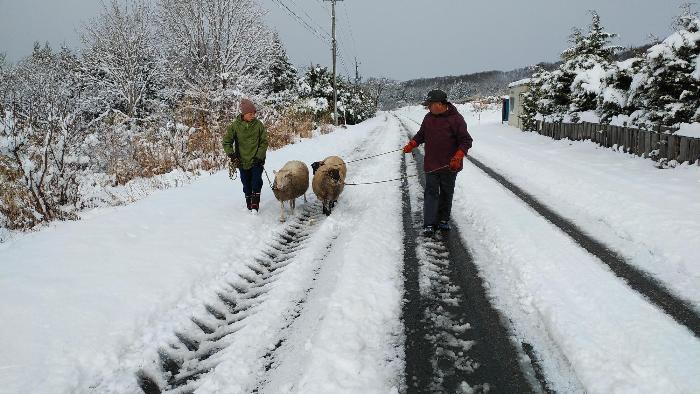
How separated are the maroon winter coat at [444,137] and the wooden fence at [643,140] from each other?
7.93m

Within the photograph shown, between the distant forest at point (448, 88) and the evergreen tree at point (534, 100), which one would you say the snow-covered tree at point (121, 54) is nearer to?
the evergreen tree at point (534, 100)

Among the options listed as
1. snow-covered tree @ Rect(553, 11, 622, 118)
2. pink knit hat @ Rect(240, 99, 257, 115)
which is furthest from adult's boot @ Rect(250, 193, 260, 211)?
snow-covered tree @ Rect(553, 11, 622, 118)

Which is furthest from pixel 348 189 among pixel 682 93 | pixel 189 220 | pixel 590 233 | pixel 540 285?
pixel 682 93

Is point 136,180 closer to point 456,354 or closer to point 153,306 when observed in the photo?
point 153,306

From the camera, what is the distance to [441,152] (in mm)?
6012

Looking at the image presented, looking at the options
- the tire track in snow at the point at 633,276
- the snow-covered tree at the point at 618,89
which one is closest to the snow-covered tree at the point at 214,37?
the snow-covered tree at the point at 618,89

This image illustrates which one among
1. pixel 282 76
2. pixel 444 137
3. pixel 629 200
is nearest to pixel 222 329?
pixel 444 137

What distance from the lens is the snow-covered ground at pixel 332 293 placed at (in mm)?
2900

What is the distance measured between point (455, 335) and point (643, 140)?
39.0 ft

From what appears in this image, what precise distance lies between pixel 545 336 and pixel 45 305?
168 inches

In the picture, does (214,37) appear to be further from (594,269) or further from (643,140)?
(594,269)

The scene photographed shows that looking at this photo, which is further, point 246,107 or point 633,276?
point 246,107

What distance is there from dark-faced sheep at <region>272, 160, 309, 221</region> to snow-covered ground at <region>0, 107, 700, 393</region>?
0.49 metres

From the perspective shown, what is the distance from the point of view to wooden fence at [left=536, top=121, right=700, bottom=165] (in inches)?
406
